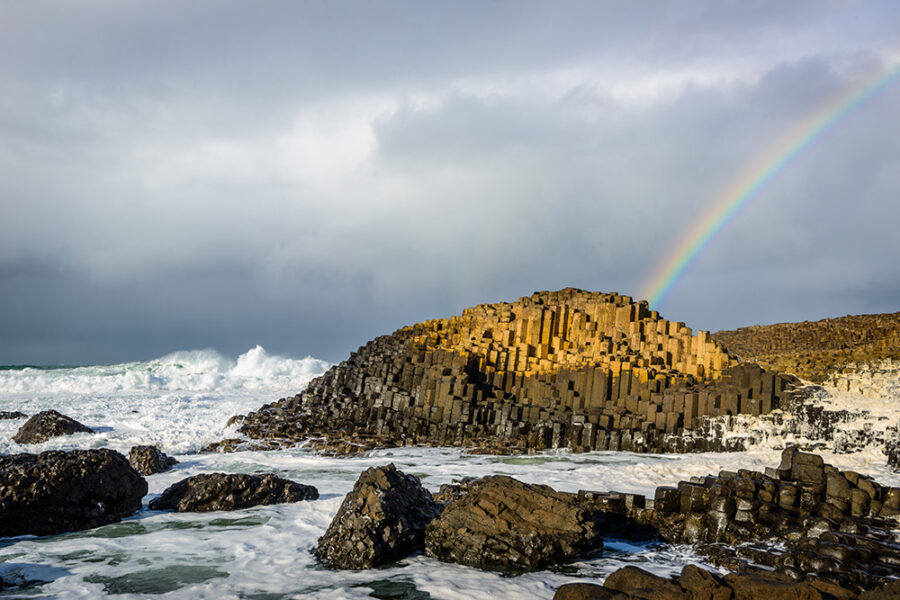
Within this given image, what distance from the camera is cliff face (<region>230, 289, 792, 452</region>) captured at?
17.4 m

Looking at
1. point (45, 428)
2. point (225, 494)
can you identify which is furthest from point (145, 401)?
point (225, 494)

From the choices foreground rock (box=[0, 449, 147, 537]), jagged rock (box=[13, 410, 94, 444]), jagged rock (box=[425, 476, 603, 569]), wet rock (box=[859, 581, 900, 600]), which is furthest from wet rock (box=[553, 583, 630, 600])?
jagged rock (box=[13, 410, 94, 444])

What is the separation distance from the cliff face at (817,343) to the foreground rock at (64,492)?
16707mm

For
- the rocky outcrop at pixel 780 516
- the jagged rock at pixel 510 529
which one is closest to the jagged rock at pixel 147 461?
the jagged rock at pixel 510 529

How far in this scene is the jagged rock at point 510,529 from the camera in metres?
6.96

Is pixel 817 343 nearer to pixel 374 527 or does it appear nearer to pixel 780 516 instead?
pixel 780 516

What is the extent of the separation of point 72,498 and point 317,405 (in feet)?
49.8

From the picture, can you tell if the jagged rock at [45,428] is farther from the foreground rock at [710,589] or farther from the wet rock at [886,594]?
the wet rock at [886,594]

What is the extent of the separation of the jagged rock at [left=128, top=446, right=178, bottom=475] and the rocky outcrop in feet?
29.9

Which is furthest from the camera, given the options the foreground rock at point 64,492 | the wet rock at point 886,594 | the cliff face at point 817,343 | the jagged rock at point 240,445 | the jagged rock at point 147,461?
the cliff face at point 817,343

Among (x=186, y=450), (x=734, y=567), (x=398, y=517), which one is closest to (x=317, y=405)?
(x=186, y=450)

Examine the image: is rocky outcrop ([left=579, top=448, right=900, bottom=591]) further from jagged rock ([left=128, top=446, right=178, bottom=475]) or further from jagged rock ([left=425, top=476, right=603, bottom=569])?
jagged rock ([left=128, top=446, right=178, bottom=475])

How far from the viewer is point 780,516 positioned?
26.2 feet

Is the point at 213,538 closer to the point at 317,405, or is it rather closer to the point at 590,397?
the point at 590,397
